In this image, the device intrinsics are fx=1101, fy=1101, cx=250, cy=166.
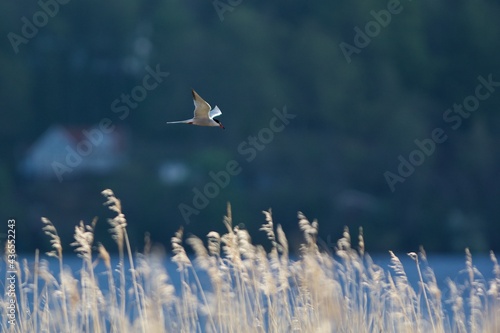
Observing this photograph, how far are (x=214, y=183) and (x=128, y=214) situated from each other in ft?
6.31

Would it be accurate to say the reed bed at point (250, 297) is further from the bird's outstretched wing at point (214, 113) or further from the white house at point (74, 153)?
the white house at point (74, 153)

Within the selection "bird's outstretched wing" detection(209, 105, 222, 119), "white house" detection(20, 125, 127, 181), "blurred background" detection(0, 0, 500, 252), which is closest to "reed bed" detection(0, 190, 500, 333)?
"bird's outstretched wing" detection(209, 105, 222, 119)

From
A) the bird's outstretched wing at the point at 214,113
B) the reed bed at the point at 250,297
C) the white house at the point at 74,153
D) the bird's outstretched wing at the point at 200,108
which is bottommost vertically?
the reed bed at the point at 250,297

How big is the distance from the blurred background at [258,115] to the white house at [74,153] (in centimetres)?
5

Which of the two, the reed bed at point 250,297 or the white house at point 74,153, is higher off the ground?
the white house at point 74,153

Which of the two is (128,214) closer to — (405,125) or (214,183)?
(214,183)

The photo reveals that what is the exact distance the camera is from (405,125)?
24688 millimetres

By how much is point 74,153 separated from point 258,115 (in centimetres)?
457

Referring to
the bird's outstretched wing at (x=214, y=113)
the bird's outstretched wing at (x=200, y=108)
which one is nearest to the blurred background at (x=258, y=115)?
the bird's outstretched wing at (x=214, y=113)

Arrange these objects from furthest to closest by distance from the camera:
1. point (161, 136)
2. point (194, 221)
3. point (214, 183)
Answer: point (161, 136) → point (214, 183) → point (194, 221)

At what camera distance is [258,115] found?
26000 millimetres

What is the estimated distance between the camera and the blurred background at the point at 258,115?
23.5 metres

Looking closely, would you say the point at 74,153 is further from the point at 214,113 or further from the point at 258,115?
the point at 214,113

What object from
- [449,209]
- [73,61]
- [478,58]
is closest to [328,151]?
[449,209]
